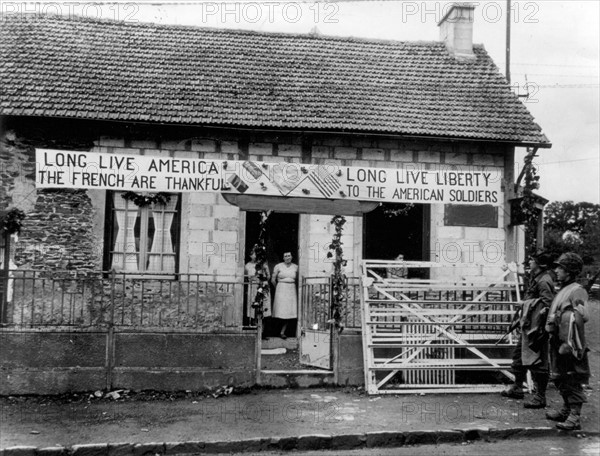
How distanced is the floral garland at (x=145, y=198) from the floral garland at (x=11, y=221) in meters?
1.89

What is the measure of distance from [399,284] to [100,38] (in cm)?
872

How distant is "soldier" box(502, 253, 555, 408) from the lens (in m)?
8.10

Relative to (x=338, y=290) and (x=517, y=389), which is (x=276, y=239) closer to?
(x=338, y=290)

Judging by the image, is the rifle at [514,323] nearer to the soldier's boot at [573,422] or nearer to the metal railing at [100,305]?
the soldier's boot at [573,422]

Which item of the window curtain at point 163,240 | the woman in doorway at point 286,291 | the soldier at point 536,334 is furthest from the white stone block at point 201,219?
the soldier at point 536,334

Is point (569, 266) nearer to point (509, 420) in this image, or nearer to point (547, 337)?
point (547, 337)

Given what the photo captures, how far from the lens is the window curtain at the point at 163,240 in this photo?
11.8m

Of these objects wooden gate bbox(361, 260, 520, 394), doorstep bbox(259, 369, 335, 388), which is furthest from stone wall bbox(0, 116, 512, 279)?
doorstep bbox(259, 369, 335, 388)

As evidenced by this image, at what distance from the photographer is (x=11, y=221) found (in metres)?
11.2

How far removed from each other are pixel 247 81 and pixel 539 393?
8275 millimetres

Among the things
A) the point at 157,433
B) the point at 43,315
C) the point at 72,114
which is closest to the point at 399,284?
the point at 157,433

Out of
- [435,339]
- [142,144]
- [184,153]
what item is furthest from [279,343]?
[142,144]

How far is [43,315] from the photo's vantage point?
8406 mm

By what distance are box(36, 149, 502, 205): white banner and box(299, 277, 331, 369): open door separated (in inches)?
61.8
